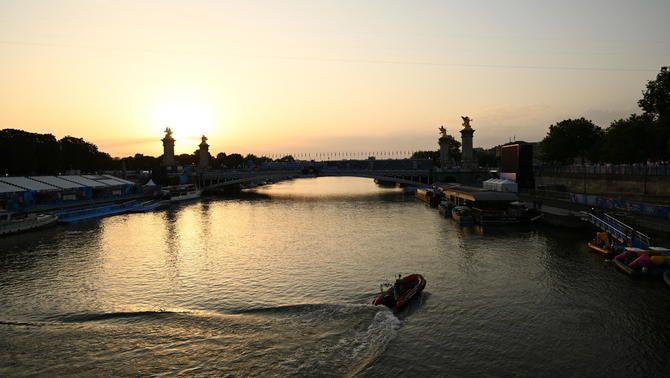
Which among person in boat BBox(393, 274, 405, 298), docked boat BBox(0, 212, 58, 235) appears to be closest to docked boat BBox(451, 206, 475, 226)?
person in boat BBox(393, 274, 405, 298)

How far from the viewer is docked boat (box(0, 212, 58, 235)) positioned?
55469mm

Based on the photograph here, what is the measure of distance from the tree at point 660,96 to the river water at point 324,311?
22501mm

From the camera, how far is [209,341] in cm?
2244

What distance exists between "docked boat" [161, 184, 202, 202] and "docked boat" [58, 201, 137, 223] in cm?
1113

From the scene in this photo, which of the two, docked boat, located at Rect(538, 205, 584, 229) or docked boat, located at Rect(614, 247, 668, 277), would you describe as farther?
docked boat, located at Rect(538, 205, 584, 229)

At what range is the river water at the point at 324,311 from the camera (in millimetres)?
20172

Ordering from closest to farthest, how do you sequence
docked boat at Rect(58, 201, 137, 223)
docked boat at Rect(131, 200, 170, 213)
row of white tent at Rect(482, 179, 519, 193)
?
row of white tent at Rect(482, 179, 519, 193) → docked boat at Rect(58, 201, 137, 223) → docked boat at Rect(131, 200, 170, 213)

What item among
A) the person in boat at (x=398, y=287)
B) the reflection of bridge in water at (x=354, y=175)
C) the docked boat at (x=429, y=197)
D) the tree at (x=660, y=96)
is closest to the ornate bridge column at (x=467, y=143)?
the reflection of bridge in water at (x=354, y=175)

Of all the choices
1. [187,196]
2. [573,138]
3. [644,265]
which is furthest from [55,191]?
[573,138]

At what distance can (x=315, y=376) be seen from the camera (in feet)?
61.8

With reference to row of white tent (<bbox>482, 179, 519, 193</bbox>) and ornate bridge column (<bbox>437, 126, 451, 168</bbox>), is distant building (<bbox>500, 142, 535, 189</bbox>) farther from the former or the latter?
ornate bridge column (<bbox>437, 126, 451, 168</bbox>)

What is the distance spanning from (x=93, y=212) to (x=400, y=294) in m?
64.1

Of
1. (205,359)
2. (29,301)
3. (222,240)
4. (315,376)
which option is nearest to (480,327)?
(315,376)

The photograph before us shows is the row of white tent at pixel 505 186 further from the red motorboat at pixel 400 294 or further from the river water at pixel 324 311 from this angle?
the red motorboat at pixel 400 294
